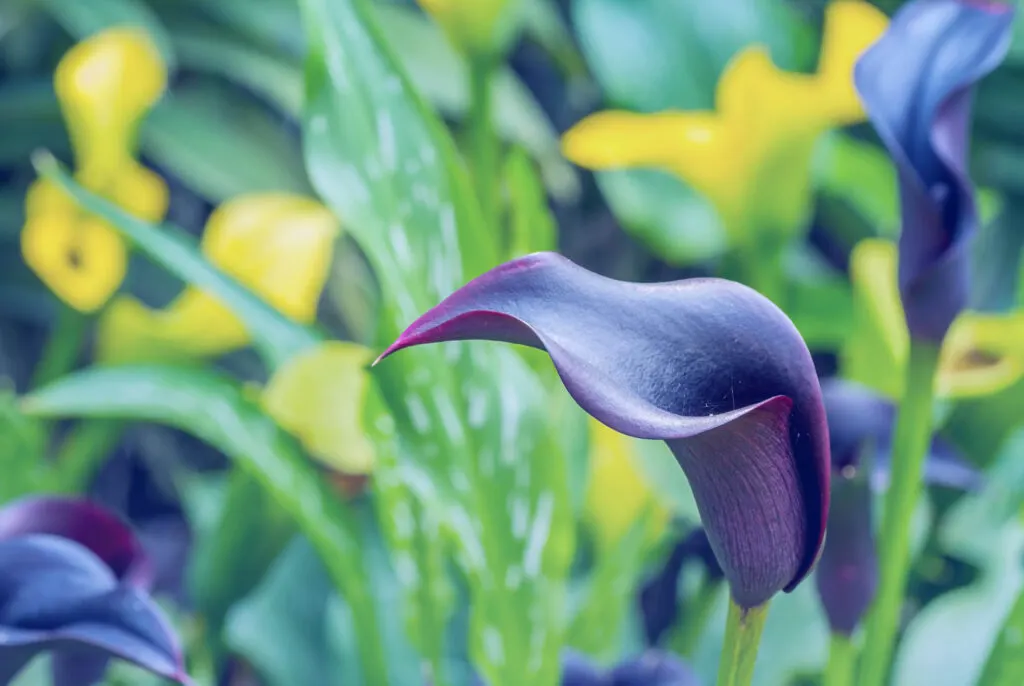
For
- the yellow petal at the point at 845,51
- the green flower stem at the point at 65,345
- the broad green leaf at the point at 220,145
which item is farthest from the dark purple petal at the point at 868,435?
the broad green leaf at the point at 220,145

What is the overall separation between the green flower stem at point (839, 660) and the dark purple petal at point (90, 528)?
0.20m

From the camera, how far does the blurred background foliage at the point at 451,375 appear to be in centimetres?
30

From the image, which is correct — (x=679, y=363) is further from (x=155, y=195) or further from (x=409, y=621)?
(x=155, y=195)

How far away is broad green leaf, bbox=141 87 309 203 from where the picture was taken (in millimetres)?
629

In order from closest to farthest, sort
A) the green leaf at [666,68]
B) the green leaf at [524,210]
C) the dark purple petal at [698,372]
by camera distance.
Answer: the dark purple petal at [698,372], the green leaf at [524,210], the green leaf at [666,68]

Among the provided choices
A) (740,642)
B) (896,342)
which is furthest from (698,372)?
(896,342)

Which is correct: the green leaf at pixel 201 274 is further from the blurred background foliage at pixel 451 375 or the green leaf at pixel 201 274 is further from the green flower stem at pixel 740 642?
the green flower stem at pixel 740 642

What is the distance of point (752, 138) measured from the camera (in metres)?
0.37

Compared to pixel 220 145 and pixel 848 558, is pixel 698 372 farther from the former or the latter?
pixel 220 145

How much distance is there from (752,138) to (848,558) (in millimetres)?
161

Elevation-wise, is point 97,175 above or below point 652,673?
above

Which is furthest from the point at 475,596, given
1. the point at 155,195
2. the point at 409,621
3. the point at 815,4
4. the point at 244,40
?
the point at 815,4

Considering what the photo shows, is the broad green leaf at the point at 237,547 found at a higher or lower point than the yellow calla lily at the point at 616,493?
lower

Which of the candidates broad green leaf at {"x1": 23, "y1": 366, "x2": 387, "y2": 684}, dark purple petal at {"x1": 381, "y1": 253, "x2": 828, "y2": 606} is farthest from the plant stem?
dark purple petal at {"x1": 381, "y1": 253, "x2": 828, "y2": 606}
